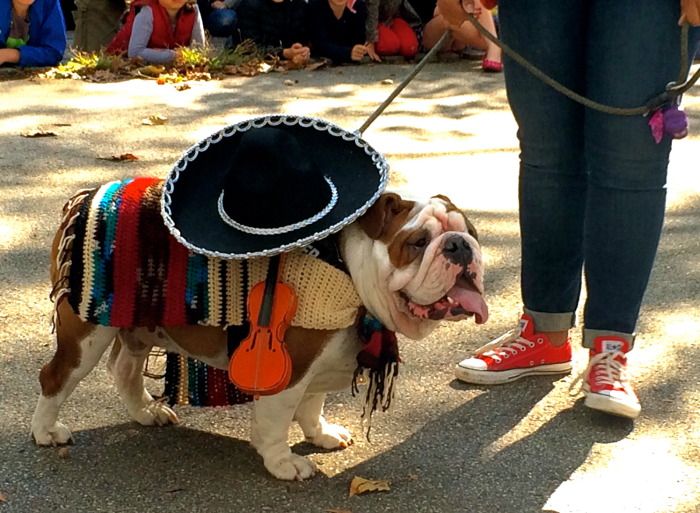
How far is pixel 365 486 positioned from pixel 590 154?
1.28m

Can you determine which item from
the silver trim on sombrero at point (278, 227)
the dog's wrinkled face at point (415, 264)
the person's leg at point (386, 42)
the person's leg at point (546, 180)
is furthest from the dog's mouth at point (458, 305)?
the person's leg at point (386, 42)

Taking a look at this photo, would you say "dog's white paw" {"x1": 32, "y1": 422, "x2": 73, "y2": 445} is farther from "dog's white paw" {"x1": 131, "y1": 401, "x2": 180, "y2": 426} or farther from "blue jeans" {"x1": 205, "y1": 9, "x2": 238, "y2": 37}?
"blue jeans" {"x1": 205, "y1": 9, "x2": 238, "y2": 37}

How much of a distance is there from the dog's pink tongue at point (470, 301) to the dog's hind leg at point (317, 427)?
62 cm

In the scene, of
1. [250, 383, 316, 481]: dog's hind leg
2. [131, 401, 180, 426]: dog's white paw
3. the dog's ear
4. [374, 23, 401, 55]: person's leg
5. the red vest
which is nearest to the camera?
the dog's ear

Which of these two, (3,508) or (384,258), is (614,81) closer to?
(384,258)

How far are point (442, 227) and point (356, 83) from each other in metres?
6.02

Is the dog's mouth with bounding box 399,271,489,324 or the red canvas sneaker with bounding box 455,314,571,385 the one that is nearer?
the dog's mouth with bounding box 399,271,489,324

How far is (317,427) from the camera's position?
3215mm

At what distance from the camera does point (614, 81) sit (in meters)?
3.21

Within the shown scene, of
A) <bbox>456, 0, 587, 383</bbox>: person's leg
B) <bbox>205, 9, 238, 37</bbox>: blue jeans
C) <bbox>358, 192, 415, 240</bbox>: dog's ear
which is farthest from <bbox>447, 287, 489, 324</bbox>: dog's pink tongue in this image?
<bbox>205, 9, 238, 37</bbox>: blue jeans

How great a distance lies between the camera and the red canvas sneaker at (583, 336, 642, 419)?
3373mm

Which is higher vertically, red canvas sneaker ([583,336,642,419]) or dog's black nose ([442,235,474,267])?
dog's black nose ([442,235,474,267])

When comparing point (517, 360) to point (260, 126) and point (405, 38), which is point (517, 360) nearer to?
point (260, 126)

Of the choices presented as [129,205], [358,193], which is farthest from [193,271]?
[358,193]
